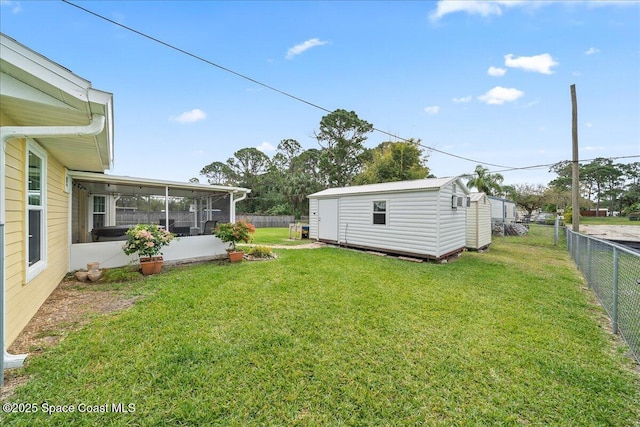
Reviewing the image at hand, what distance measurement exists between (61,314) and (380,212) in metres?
7.44

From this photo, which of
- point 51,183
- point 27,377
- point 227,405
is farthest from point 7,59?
point 51,183

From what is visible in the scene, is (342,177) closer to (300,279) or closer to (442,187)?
(442,187)

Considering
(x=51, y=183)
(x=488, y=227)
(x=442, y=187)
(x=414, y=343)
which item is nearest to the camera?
(x=414, y=343)

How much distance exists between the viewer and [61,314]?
339cm

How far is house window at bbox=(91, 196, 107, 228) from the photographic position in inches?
341

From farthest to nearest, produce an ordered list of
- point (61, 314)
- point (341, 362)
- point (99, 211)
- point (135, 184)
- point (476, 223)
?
point (476, 223) < point (99, 211) < point (135, 184) < point (61, 314) < point (341, 362)

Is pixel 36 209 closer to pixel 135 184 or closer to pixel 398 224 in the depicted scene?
pixel 135 184

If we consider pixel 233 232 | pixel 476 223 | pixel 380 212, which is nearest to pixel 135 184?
pixel 233 232

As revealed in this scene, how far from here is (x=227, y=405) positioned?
184cm

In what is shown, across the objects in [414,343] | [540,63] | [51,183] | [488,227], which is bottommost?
[414,343]

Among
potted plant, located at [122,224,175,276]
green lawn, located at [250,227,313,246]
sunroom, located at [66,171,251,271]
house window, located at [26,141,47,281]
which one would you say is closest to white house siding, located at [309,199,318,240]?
green lawn, located at [250,227,313,246]

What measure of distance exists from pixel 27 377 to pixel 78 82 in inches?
101

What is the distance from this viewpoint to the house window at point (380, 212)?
811 cm

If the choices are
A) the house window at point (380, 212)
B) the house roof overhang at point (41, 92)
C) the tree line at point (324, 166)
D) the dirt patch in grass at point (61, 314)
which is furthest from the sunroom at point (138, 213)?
the tree line at point (324, 166)
